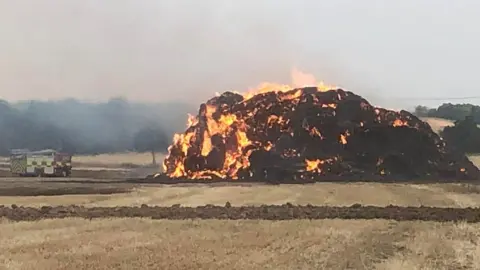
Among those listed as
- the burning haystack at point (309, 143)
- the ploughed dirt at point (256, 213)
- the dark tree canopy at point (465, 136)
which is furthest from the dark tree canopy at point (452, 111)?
the ploughed dirt at point (256, 213)

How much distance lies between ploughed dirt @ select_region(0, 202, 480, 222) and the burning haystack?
27669mm

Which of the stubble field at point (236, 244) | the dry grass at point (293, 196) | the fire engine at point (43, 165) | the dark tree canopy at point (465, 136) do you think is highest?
the dark tree canopy at point (465, 136)

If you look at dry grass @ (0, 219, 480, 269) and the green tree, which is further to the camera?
the green tree

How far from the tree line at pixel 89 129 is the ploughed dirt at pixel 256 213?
73937 mm

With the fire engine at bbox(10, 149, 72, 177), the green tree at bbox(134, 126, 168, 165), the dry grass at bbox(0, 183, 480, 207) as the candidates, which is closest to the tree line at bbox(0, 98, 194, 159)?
the green tree at bbox(134, 126, 168, 165)

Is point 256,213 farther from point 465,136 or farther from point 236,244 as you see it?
point 465,136

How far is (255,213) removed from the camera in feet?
95.1

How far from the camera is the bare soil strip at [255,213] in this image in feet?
90.7

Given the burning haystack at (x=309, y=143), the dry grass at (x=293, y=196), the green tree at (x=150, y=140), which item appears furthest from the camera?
the green tree at (x=150, y=140)

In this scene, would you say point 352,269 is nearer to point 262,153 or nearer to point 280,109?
point 262,153

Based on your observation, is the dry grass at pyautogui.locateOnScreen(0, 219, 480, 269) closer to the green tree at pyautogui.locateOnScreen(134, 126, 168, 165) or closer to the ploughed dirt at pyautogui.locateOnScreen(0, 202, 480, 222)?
the ploughed dirt at pyautogui.locateOnScreen(0, 202, 480, 222)

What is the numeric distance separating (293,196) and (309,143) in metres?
20.5

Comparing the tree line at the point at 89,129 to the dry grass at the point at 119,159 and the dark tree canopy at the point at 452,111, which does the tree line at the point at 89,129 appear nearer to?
the dry grass at the point at 119,159

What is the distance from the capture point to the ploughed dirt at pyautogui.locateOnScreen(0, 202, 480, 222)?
2766 cm
